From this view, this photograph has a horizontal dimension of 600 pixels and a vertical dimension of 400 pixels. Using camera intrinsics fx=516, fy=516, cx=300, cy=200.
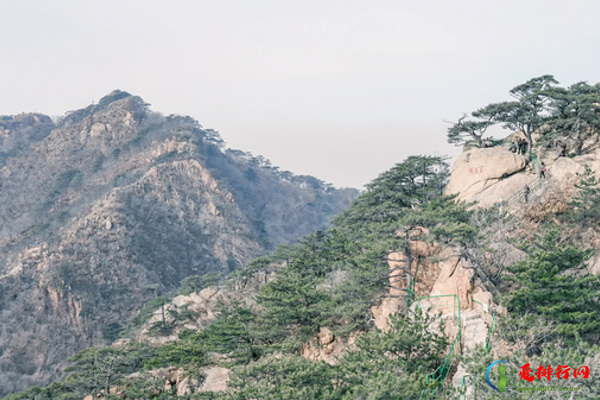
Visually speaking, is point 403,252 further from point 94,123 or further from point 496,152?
point 94,123

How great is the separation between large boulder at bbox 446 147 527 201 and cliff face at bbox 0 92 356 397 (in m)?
49.2

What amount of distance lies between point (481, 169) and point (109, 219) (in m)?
59.8

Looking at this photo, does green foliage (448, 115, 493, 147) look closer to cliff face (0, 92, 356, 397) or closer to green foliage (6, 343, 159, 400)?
green foliage (6, 343, 159, 400)

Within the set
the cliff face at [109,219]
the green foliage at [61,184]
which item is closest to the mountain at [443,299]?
the cliff face at [109,219]

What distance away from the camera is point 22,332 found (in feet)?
204

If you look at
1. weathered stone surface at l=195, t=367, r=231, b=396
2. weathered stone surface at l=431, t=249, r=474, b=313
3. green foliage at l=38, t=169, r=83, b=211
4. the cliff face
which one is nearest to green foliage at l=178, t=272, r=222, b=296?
the cliff face

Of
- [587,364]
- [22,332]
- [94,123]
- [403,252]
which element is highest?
[94,123]

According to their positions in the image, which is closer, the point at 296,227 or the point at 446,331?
the point at 446,331

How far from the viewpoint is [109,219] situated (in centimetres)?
7694

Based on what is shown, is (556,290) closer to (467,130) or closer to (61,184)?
(467,130)

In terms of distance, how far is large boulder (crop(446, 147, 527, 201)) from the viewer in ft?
105

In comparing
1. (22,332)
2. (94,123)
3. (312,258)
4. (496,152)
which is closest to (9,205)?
(94,123)

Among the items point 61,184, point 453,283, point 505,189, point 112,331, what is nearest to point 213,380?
point 453,283

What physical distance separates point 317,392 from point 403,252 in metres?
9.08
